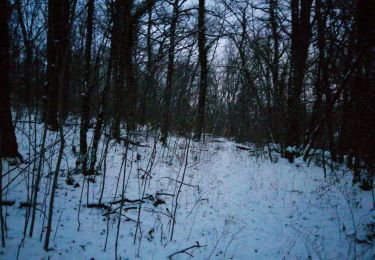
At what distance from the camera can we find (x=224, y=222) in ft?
11.4

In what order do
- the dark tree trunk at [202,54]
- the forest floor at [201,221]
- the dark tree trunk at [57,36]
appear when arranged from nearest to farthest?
the dark tree trunk at [57,36] → the forest floor at [201,221] → the dark tree trunk at [202,54]

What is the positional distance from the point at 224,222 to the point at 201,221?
37cm

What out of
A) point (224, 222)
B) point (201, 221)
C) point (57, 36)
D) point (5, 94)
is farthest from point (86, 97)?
point (224, 222)

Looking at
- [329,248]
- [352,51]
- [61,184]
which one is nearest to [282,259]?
[329,248]

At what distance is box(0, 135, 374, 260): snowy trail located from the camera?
2534mm

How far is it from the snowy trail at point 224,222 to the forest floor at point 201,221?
12mm

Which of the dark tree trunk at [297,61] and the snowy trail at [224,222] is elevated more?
the dark tree trunk at [297,61]

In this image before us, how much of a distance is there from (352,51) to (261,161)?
186 inches

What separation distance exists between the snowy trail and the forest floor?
12 millimetres

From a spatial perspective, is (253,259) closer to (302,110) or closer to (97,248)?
(97,248)

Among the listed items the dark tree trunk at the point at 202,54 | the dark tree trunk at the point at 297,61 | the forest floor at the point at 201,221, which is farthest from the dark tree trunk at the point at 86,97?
the dark tree trunk at the point at 297,61

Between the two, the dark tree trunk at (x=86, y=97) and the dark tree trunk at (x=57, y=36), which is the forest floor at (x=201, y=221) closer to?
the dark tree trunk at (x=86, y=97)

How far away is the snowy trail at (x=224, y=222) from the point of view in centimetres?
253

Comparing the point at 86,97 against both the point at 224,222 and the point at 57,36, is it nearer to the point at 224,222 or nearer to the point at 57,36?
the point at 57,36
